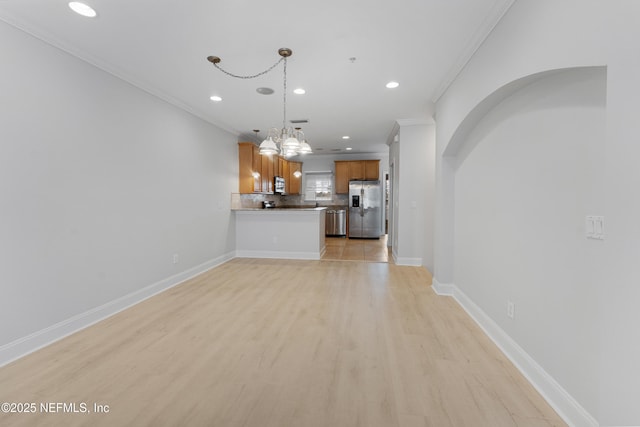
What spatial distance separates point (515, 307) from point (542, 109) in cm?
146

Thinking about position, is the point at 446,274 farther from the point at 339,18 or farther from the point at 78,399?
the point at 78,399

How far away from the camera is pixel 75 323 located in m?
2.60

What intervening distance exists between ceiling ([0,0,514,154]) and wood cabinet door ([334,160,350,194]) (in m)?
4.40

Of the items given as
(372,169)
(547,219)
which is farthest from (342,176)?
(547,219)

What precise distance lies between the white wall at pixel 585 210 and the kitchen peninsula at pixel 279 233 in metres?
3.55

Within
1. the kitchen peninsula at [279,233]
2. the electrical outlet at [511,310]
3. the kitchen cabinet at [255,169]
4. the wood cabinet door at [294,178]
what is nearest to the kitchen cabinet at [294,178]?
the wood cabinet door at [294,178]

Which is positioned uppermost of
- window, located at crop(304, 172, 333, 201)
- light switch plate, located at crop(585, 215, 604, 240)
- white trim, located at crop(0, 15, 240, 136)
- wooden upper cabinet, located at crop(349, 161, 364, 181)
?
white trim, located at crop(0, 15, 240, 136)

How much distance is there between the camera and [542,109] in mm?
1848

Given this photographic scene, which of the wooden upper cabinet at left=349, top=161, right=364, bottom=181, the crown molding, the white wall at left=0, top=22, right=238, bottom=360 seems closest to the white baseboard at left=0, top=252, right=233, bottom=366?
the white wall at left=0, top=22, right=238, bottom=360

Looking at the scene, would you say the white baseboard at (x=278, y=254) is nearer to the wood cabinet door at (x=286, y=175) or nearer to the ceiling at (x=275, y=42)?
the wood cabinet door at (x=286, y=175)

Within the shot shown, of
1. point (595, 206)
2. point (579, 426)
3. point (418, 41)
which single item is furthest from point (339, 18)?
point (579, 426)

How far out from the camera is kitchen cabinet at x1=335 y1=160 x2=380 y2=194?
824cm

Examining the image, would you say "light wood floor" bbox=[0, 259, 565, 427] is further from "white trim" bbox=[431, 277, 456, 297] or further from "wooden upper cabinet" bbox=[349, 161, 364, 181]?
"wooden upper cabinet" bbox=[349, 161, 364, 181]

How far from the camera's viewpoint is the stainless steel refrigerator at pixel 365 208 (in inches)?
315
